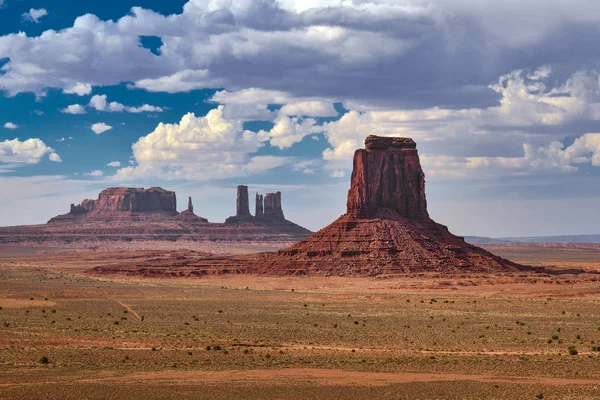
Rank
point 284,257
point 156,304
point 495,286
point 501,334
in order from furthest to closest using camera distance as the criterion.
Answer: point 284,257
point 495,286
point 156,304
point 501,334

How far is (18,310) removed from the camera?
71.8 meters

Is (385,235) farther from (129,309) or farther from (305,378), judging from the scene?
(305,378)

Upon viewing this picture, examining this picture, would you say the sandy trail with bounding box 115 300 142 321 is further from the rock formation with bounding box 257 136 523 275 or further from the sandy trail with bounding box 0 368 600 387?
the rock formation with bounding box 257 136 523 275

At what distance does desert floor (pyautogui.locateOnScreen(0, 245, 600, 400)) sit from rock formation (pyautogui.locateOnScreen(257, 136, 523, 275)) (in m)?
29.2

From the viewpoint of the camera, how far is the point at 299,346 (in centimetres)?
5047

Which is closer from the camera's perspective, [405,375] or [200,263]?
[405,375]

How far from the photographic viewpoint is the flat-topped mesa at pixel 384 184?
13262 centimetres

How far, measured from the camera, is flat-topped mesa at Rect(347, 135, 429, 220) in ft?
435

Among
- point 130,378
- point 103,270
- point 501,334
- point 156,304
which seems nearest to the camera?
point 130,378

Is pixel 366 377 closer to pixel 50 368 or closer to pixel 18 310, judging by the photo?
pixel 50 368

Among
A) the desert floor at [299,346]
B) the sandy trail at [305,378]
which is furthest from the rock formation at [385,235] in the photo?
the sandy trail at [305,378]

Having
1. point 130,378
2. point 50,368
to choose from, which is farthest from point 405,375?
point 50,368

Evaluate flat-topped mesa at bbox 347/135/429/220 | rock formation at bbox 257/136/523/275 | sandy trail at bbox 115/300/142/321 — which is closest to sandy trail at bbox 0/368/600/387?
sandy trail at bbox 115/300/142/321

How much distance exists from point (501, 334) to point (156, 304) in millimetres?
35650
